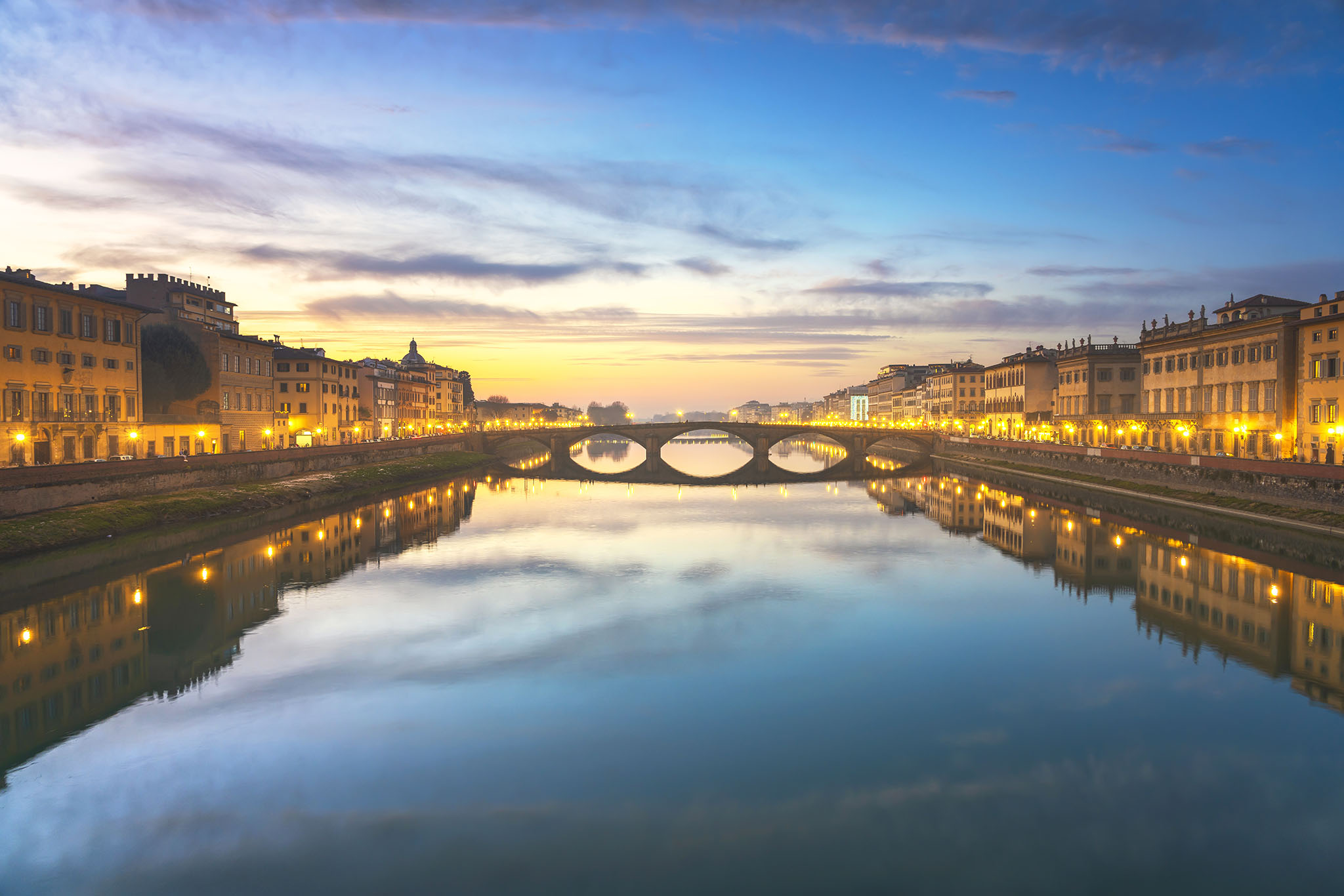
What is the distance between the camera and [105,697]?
19.8 metres

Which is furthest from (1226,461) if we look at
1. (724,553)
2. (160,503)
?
(160,503)

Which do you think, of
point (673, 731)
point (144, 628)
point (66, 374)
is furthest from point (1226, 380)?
point (66, 374)

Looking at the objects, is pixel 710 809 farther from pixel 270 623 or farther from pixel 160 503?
pixel 160 503

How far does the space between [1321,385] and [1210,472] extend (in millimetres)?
10216

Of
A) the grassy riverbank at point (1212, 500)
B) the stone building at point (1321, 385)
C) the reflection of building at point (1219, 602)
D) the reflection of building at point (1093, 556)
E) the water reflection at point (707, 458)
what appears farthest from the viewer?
the water reflection at point (707, 458)

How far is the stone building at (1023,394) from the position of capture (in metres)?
99.6

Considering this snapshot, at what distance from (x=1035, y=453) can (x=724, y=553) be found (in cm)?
4814

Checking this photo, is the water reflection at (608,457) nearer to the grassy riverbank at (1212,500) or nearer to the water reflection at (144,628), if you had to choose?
the grassy riverbank at (1212,500)

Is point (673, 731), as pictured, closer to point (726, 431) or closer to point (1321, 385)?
point (1321, 385)

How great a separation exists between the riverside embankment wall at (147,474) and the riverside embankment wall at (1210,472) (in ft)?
184

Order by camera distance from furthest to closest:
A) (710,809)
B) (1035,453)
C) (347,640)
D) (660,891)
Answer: (1035,453) < (347,640) < (710,809) < (660,891)

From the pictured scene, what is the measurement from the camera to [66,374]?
1892 inches

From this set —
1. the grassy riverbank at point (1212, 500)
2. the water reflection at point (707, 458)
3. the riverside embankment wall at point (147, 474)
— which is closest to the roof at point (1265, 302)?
the grassy riverbank at point (1212, 500)

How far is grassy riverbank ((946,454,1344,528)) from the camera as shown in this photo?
38.4m
